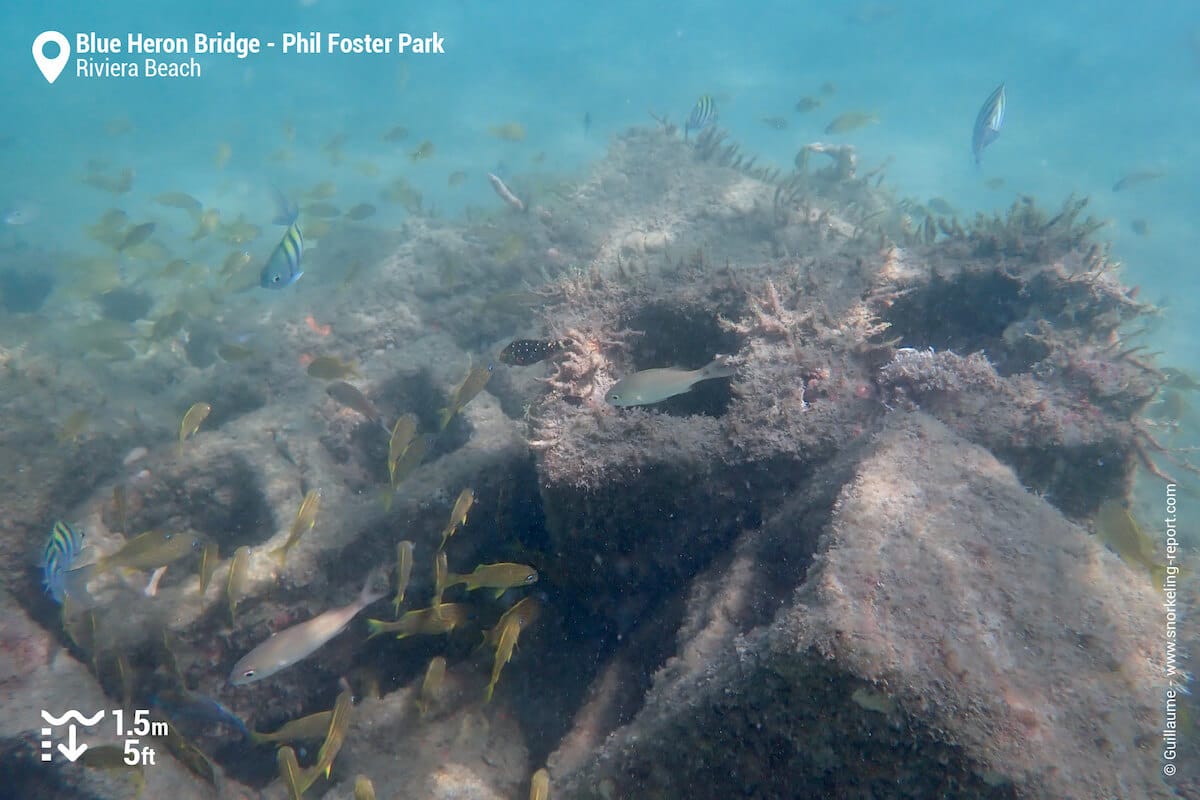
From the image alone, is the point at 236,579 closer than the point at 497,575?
No

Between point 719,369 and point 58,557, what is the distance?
210 inches

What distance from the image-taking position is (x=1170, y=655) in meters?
2.41

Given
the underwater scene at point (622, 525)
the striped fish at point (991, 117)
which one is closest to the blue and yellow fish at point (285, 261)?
the underwater scene at point (622, 525)

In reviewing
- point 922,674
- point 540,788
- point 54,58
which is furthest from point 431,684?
point 54,58

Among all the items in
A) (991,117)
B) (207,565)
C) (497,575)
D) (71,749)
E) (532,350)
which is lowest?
(71,749)

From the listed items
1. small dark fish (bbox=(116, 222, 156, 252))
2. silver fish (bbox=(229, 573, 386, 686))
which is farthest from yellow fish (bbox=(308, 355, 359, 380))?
small dark fish (bbox=(116, 222, 156, 252))

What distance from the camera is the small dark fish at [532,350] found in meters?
4.32

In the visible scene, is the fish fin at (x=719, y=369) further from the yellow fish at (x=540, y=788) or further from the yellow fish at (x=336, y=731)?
the yellow fish at (x=336, y=731)

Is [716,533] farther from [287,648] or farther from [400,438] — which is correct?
[287,648]

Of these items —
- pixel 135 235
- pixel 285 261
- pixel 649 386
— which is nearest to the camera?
pixel 649 386

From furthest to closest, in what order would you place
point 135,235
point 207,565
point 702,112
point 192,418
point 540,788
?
point 135,235 < point 702,112 < point 192,418 < point 207,565 < point 540,788

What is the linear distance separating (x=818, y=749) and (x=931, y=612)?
67 cm

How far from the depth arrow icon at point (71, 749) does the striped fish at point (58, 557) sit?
1260mm

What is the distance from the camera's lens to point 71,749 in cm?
370
